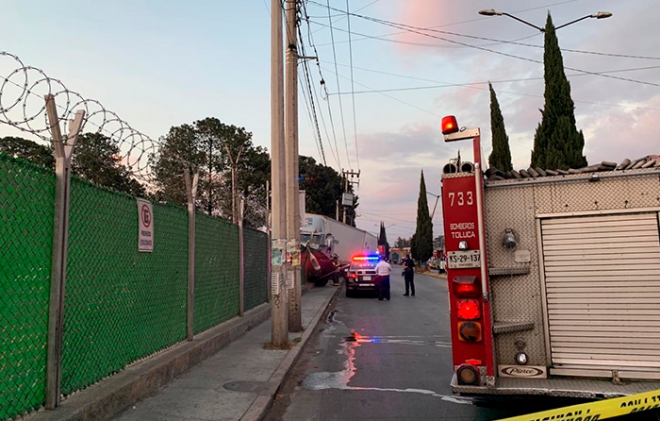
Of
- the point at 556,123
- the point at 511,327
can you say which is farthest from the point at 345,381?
the point at 556,123

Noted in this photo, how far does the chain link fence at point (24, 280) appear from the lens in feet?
12.5

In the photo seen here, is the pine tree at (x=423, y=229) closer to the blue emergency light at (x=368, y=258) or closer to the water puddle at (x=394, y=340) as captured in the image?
the blue emergency light at (x=368, y=258)

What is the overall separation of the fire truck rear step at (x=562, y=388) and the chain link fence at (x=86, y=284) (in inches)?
144

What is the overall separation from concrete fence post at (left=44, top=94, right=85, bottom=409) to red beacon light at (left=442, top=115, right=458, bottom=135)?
350 centimetres

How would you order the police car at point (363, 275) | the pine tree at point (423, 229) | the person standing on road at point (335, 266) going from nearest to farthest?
the police car at point (363, 275), the person standing on road at point (335, 266), the pine tree at point (423, 229)

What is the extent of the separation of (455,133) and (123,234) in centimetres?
394

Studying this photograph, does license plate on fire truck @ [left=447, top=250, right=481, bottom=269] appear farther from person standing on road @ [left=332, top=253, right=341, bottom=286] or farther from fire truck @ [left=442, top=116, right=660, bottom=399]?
person standing on road @ [left=332, top=253, right=341, bottom=286]

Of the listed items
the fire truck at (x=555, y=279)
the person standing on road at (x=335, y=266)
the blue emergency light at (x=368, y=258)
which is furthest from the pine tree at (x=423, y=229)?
the fire truck at (x=555, y=279)

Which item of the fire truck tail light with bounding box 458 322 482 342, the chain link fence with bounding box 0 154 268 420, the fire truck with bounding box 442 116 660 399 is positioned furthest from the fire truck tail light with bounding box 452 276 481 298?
the chain link fence with bounding box 0 154 268 420

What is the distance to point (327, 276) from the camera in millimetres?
27406

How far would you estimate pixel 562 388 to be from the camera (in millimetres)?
4219

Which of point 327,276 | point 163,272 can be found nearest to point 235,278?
point 163,272

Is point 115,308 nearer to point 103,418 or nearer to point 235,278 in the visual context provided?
point 103,418

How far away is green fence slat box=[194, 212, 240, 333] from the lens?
843 centimetres
